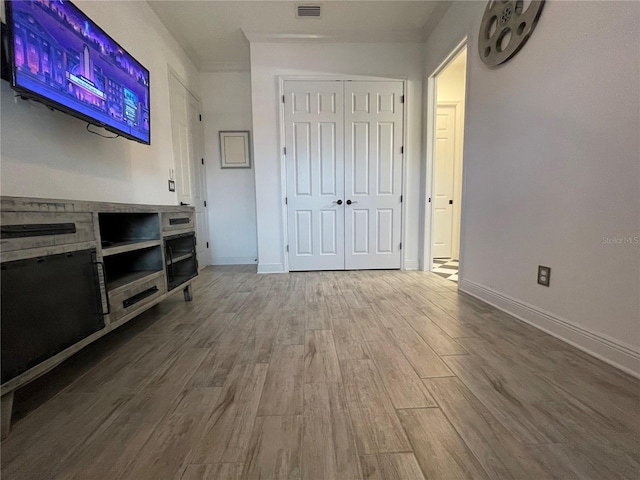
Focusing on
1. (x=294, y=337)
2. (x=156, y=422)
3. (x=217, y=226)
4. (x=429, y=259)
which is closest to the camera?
(x=156, y=422)

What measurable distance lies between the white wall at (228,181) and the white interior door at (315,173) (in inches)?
36.4

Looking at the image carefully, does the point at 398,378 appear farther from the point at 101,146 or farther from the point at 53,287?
the point at 101,146

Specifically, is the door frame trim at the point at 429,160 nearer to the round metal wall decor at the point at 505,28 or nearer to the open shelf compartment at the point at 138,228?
the round metal wall decor at the point at 505,28

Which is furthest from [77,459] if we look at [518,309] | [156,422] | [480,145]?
[480,145]

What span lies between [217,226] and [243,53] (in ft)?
7.61

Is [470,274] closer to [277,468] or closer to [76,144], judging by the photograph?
[277,468]

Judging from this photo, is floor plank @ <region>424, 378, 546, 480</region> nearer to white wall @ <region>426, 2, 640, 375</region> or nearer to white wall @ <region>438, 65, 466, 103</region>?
white wall @ <region>426, 2, 640, 375</region>

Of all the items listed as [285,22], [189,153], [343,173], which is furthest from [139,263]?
[285,22]

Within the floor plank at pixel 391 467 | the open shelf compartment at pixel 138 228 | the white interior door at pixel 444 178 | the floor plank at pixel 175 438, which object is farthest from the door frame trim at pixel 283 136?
the floor plank at pixel 391 467

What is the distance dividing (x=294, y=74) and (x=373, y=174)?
4.92 feet

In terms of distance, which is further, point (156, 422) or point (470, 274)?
point (470, 274)

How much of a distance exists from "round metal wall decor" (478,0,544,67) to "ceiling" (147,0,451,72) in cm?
88

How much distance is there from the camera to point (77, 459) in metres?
0.81

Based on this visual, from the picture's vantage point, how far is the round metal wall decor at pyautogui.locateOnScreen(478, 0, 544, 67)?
65.4 inches
